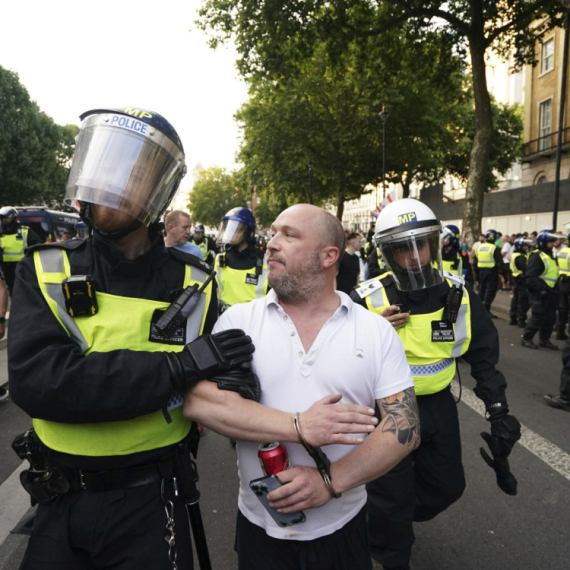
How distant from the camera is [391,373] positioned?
1.67 m

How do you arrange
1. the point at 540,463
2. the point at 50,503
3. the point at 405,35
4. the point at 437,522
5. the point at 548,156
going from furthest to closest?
1. the point at 548,156
2. the point at 405,35
3. the point at 540,463
4. the point at 437,522
5. the point at 50,503

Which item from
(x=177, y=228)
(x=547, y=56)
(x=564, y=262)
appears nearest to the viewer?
(x=177, y=228)

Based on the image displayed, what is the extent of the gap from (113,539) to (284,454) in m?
0.58

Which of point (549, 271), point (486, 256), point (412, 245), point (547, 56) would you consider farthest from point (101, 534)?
point (547, 56)

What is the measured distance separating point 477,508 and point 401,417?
79.7 inches

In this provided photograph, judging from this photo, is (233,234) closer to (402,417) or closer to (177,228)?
(177,228)

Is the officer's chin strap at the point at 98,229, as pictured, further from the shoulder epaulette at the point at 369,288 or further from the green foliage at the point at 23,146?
the green foliage at the point at 23,146

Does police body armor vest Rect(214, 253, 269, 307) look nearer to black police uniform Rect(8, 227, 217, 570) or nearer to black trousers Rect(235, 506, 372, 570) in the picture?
black police uniform Rect(8, 227, 217, 570)

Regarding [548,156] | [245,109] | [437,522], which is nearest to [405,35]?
[245,109]

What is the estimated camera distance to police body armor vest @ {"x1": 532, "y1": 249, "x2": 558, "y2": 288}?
8165mm

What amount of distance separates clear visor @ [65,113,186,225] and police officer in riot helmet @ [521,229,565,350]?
25.4 ft

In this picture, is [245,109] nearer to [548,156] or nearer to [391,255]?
[548,156]

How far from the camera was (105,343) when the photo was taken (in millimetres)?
1521

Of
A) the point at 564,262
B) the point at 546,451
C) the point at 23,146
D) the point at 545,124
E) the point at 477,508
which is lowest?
the point at 546,451
